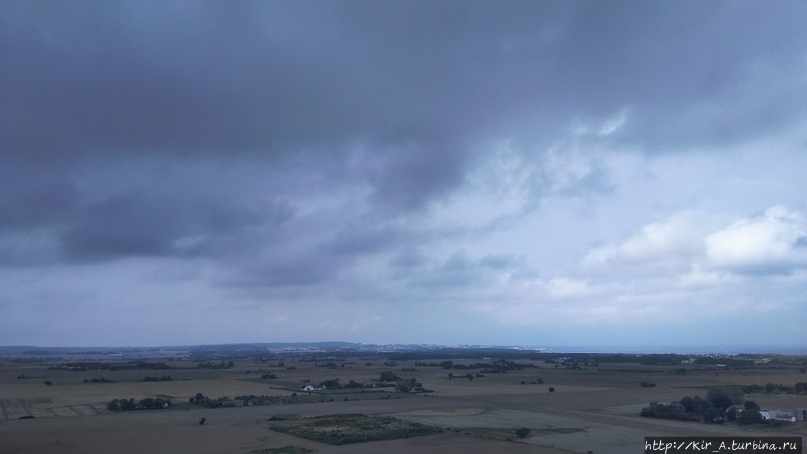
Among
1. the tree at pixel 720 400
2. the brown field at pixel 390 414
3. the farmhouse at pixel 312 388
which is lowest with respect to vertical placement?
the farmhouse at pixel 312 388

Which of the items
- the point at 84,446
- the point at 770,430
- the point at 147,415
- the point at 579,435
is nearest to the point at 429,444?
the point at 579,435

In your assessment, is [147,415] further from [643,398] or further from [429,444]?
[643,398]

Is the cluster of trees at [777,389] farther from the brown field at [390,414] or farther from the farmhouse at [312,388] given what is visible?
the farmhouse at [312,388]

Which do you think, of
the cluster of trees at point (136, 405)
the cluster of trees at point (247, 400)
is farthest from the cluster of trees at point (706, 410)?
the cluster of trees at point (136, 405)

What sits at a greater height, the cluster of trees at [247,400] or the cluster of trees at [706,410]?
the cluster of trees at [706,410]

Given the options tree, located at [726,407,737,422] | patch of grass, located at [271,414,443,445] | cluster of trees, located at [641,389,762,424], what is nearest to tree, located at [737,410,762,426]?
cluster of trees, located at [641,389,762,424]

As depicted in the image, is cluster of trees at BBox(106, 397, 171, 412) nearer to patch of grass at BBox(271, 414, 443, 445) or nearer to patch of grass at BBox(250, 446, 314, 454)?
patch of grass at BBox(271, 414, 443, 445)

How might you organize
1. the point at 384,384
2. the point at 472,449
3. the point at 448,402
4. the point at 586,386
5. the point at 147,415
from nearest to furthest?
the point at 472,449 < the point at 147,415 < the point at 448,402 < the point at 586,386 < the point at 384,384
